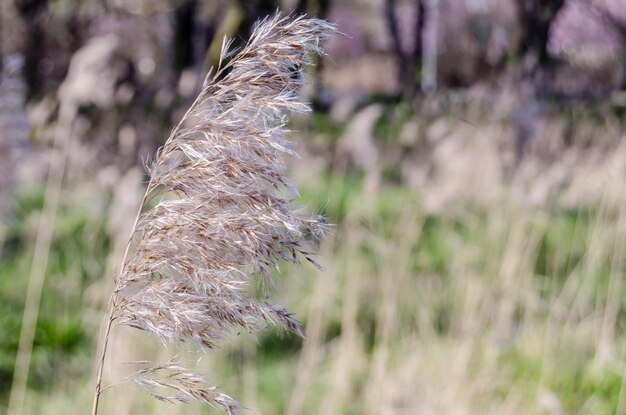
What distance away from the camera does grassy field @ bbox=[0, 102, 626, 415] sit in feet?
7.89

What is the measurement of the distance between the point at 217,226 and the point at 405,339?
2.20 m

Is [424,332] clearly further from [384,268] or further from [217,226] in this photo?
[217,226]

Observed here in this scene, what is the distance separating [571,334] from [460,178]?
1254 millimetres

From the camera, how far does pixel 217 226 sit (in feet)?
2.71

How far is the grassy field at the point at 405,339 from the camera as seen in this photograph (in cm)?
240

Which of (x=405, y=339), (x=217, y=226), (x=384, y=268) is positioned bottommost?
(x=405, y=339)

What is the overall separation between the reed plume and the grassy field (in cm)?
126

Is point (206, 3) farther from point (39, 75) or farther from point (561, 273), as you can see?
point (561, 273)

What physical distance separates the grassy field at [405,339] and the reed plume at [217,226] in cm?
126

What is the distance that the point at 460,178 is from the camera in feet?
13.0

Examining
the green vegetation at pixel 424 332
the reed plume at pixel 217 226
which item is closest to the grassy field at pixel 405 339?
the green vegetation at pixel 424 332

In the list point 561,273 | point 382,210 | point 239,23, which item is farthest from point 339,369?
point 239,23

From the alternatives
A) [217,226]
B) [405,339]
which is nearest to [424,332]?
[405,339]

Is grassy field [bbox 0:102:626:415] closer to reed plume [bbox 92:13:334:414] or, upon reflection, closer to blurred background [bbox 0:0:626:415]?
blurred background [bbox 0:0:626:415]
